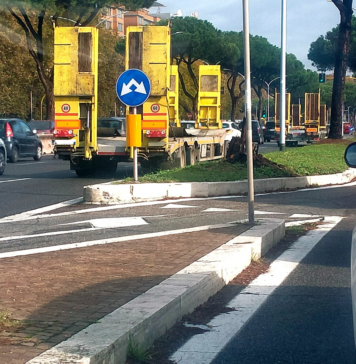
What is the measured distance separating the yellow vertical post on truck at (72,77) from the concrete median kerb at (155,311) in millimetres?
10708

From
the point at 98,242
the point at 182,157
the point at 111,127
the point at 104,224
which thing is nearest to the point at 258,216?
the point at 104,224

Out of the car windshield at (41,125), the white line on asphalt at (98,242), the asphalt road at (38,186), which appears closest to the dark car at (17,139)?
the asphalt road at (38,186)

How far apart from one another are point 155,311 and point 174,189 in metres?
9.51

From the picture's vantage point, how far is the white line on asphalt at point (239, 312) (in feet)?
15.3

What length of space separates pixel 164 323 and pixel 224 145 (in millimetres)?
22213

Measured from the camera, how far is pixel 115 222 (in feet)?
34.5

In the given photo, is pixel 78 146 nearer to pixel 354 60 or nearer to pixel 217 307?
pixel 217 307

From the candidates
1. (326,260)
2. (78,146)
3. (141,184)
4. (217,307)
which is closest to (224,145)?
(78,146)

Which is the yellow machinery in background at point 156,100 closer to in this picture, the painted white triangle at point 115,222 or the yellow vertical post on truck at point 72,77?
the yellow vertical post on truck at point 72,77

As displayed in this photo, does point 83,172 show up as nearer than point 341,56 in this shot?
Yes

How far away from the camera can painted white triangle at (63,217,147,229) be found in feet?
33.4

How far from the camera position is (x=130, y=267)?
22.0 ft

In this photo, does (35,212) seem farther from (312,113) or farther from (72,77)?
(312,113)

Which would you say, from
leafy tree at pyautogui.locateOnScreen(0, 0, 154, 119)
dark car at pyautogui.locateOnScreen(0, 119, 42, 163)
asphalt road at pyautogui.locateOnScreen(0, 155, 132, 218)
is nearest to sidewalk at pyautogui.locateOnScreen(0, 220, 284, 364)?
asphalt road at pyautogui.locateOnScreen(0, 155, 132, 218)
